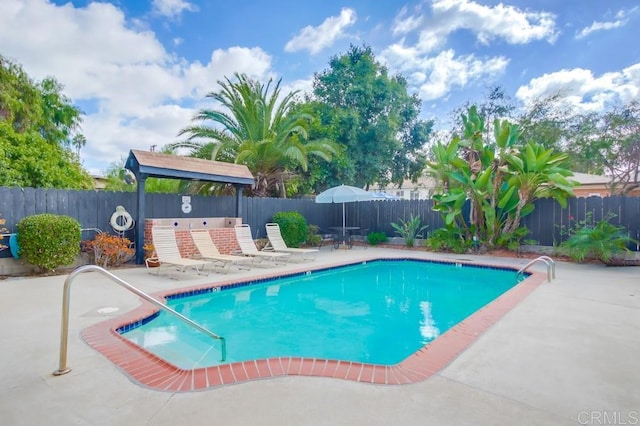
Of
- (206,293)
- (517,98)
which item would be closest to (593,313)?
(206,293)

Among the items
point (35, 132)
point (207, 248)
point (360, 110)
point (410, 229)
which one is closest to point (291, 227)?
point (207, 248)

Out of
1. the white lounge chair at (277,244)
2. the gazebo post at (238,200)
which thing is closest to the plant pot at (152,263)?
the gazebo post at (238,200)

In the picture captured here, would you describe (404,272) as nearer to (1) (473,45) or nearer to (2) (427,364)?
(2) (427,364)

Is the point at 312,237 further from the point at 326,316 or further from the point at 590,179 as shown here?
the point at 590,179

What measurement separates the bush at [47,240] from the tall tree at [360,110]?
12.3m

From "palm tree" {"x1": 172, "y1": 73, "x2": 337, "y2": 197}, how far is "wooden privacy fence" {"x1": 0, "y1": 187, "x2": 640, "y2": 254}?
1862 millimetres

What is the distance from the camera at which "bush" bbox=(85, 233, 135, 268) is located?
8.78m

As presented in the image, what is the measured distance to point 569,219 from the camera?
38.4 feet

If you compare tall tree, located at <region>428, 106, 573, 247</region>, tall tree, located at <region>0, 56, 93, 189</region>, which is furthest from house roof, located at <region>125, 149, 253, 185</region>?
tall tree, located at <region>428, 106, 573, 247</region>

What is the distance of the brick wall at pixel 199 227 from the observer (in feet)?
33.2

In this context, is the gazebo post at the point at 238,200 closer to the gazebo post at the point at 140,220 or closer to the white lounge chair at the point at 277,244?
the white lounge chair at the point at 277,244

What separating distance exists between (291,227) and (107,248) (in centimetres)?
616

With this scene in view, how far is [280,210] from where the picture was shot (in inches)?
563

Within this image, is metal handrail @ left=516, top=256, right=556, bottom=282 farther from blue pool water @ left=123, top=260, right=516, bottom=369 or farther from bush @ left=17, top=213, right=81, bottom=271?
bush @ left=17, top=213, right=81, bottom=271
